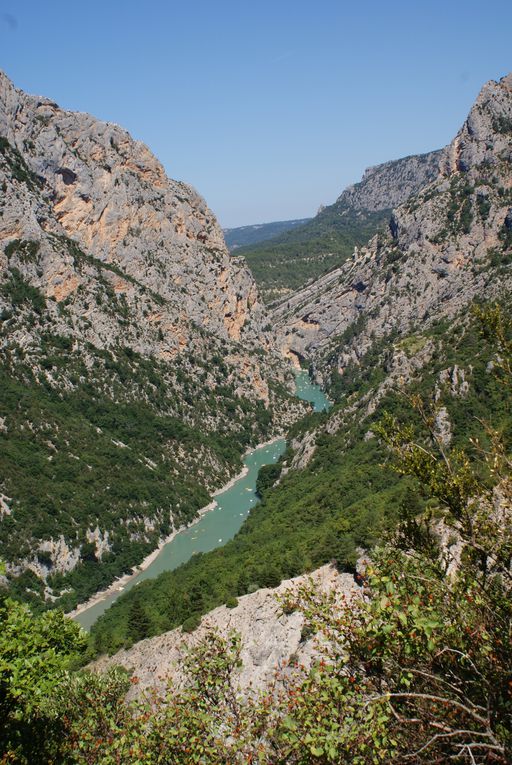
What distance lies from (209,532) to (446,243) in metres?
89.7

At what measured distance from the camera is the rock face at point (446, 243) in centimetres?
12569

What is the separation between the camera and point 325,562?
33.9 metres

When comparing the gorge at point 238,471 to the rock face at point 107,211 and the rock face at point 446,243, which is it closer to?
the rock face at point 107,211

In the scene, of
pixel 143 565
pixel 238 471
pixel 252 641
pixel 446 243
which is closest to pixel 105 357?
pixel 238 471

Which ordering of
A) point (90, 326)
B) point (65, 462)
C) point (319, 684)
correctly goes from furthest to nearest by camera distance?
point (90, 326) → point (65, 462) → point (319, 684)

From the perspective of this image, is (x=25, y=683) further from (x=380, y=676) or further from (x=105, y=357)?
(x=105, y=357)

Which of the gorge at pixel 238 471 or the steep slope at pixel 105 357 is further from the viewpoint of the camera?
the steep slope at pixel 105 357

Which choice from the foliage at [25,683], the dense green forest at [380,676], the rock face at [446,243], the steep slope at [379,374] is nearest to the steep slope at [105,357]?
the steep slope at [379,374]

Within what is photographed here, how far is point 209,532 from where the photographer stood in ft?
267

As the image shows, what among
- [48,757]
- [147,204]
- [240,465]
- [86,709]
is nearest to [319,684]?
[48,757]

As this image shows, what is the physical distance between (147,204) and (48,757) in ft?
419

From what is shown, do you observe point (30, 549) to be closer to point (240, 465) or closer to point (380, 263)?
point (240, 465)

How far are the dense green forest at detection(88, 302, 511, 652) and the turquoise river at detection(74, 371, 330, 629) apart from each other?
434cm

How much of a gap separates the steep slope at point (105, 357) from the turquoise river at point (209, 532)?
6.96 ft
